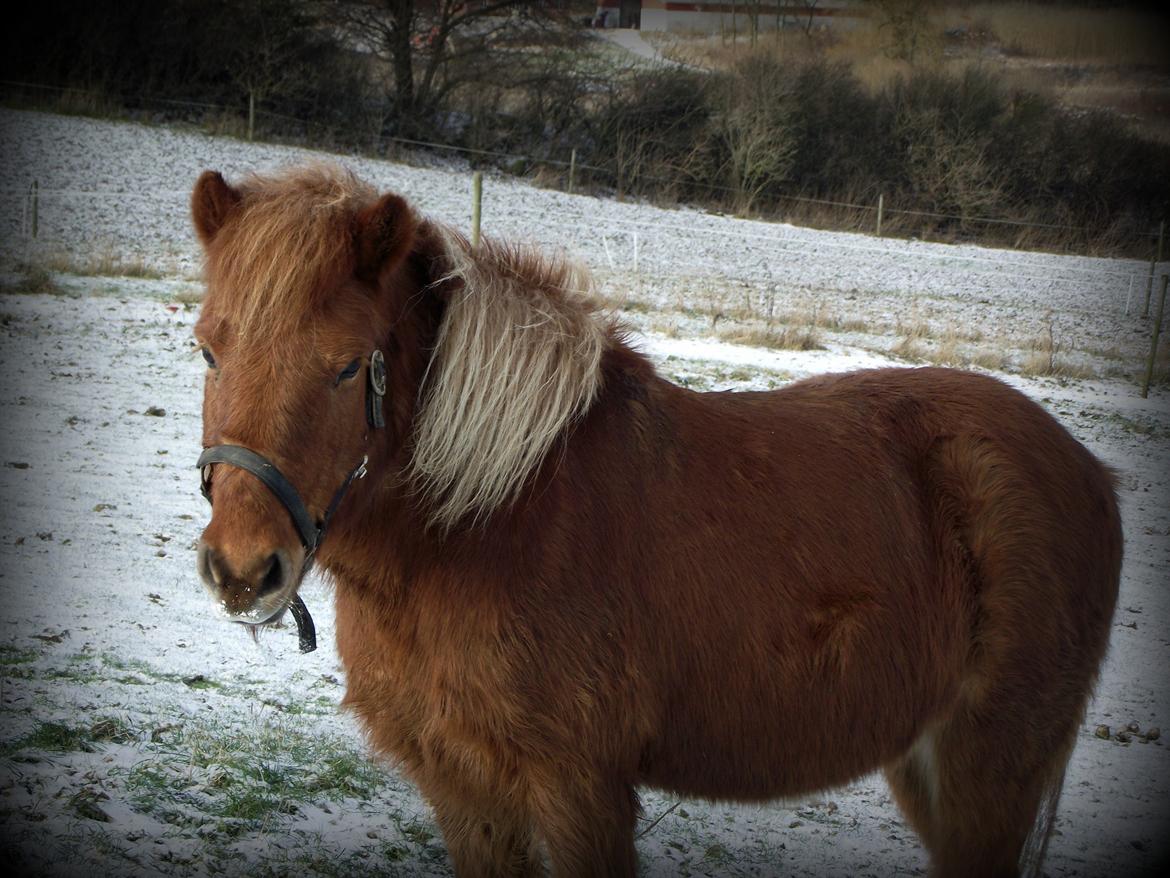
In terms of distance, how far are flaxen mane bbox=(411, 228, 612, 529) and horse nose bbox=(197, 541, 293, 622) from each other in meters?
0.43

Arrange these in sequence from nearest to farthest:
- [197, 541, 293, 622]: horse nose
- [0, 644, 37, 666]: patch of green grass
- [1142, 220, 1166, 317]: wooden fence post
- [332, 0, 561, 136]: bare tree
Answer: [197, 541, 293, 622]: horse nose → [0, 644, 37, 666]: patch of green grass → [1142, 220, 1166, 317]: wooden fence post → [332, 0, 561, 136]: bare tree

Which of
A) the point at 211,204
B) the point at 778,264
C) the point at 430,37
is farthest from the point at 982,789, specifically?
the point at 430,37

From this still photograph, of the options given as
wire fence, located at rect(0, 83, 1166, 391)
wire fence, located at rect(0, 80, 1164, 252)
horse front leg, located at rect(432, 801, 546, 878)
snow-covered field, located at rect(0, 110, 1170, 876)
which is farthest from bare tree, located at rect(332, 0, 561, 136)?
horse front leg, located at rect(432, 801, 546, 878)

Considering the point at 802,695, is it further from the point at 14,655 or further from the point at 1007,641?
the point at 14,655

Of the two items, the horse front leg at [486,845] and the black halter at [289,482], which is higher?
the black halter at [289,482]

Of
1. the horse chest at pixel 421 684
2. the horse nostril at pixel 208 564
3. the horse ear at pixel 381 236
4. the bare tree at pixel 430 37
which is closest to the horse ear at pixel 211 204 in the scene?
the horse ear at pixel 381 236

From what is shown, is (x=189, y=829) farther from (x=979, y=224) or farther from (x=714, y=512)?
(x=979, y=224)

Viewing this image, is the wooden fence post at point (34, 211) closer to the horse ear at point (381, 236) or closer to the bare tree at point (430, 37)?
the bare tree at point (430, 37)

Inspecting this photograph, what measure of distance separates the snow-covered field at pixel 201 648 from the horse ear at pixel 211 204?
3.43 feet

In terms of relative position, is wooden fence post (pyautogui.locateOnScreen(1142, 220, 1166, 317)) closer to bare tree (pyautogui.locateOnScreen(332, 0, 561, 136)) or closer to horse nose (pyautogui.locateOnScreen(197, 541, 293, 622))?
bare tree (pyautogui.locateOnScreen(332, 0, 561, 136))

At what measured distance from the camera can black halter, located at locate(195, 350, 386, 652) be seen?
1.65m

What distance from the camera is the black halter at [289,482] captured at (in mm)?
1652

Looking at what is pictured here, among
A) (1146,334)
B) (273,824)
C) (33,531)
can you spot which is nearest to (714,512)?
(273,824)

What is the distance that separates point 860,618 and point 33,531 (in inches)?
167
